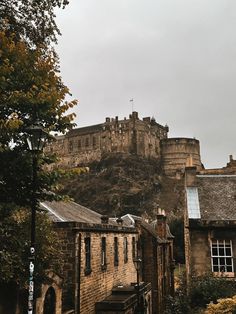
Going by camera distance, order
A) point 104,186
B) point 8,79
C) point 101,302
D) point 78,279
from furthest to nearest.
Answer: point 104,186, point 101,302, point 78,279, point 8,79

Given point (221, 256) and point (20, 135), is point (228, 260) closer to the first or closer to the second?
point (221, 256)

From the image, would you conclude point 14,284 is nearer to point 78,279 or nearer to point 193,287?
point 78,279

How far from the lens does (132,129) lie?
4188 inches

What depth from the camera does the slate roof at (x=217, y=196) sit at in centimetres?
1881

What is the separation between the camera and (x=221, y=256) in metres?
17.9

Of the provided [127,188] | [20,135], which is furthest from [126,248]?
[127,188]

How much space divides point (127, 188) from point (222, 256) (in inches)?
3183

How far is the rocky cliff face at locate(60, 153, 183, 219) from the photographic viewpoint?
9425cm

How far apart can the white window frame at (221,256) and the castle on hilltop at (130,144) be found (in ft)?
285

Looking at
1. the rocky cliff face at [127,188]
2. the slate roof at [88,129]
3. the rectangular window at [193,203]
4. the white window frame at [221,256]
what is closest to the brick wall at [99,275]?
the rectangular window at [193,203]

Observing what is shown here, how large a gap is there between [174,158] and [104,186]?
24512mm

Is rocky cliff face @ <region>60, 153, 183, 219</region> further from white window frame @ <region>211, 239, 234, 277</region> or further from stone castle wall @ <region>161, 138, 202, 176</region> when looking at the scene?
white window frame @ <region>211, 239, 234, 277</region>

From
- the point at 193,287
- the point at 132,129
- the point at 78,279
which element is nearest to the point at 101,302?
the point at 78,279

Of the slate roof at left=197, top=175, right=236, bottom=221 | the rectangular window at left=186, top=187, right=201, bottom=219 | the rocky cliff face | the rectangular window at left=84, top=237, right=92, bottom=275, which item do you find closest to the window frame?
the rectangular window at left=186, top=187, right=201, bottom=219
